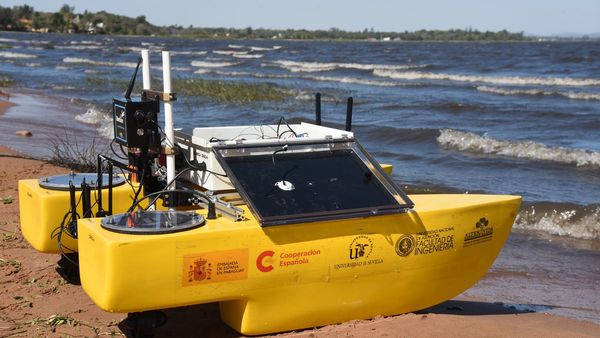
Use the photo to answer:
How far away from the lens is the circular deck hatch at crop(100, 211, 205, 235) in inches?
183

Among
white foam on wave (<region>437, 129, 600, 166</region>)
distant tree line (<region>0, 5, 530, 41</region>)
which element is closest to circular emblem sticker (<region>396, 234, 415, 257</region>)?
white foam on wave (<region>437, 129, 600, 166</region>)

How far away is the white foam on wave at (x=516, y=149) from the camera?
14.3 meters

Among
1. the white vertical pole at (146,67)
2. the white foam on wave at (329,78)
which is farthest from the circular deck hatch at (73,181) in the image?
the white foam on wave at (329,78)

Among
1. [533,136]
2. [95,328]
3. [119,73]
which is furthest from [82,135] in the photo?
[119,73]

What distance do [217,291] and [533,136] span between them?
46.0ft

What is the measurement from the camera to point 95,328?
530 centimetres

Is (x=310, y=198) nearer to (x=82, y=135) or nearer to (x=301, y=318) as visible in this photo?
(x=301, y=318)

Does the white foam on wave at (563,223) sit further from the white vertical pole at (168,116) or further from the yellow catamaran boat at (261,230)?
the white vertical pole at (168,116)

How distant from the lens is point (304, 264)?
16.5ft

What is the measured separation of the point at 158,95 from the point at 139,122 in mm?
223

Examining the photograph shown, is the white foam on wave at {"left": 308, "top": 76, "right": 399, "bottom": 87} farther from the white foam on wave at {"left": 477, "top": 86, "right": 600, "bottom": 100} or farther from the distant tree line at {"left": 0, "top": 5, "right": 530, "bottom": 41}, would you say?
the distant tree line at {"left": 0, "top": 5, "right": 530, "bottom": 41}

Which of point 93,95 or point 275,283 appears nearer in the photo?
point 275,283

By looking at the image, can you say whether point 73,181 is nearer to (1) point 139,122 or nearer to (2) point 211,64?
(1) point 139,122

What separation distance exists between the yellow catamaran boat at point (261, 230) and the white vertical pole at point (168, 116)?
2 cm
